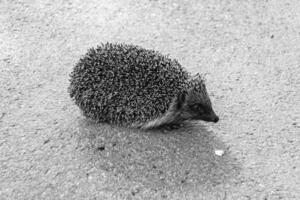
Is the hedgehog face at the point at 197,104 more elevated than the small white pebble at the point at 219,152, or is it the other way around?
the hedgehog face at the point at 197,104

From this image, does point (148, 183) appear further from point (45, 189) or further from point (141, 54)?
point (141, 54)

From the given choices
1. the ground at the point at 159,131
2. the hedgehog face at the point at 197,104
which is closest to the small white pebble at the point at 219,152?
the ground at the point at 159,131

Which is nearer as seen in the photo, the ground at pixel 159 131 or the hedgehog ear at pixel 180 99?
the ground at pixel 159 131

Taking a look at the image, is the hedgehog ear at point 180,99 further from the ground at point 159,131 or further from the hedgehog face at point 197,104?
the ground at point 159,131

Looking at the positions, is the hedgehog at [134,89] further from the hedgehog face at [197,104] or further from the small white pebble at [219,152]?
the small white pebble at [219,152]

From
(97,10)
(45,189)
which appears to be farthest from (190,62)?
(45,189)

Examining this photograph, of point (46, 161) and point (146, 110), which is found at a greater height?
point (146, 110)

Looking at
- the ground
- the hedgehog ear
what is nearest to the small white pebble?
the ground
